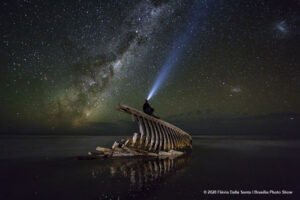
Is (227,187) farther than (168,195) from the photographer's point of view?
Yes

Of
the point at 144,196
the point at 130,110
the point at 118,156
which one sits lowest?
the point at 144,196

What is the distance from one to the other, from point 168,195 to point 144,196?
0.75 m

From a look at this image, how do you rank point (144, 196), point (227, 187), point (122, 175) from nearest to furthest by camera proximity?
point (144, 196) → point (227, 187) → point (122, 175)

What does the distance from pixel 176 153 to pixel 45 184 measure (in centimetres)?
910

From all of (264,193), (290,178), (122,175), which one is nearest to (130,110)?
(122,175)

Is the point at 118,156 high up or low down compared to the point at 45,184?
up

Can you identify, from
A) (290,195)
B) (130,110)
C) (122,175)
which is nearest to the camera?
(290,195)

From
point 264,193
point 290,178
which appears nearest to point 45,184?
point 264,193

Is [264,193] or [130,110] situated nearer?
[264,193]

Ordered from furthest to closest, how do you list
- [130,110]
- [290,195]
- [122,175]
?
1. [130,110]
2. [122,175]
3. [290,195]

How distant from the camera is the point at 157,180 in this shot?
7590 millimetres

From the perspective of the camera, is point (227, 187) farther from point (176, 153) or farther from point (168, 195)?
point (176, 153)

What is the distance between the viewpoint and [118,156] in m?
13.8

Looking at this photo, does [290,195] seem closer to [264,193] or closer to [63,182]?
[264,193]
